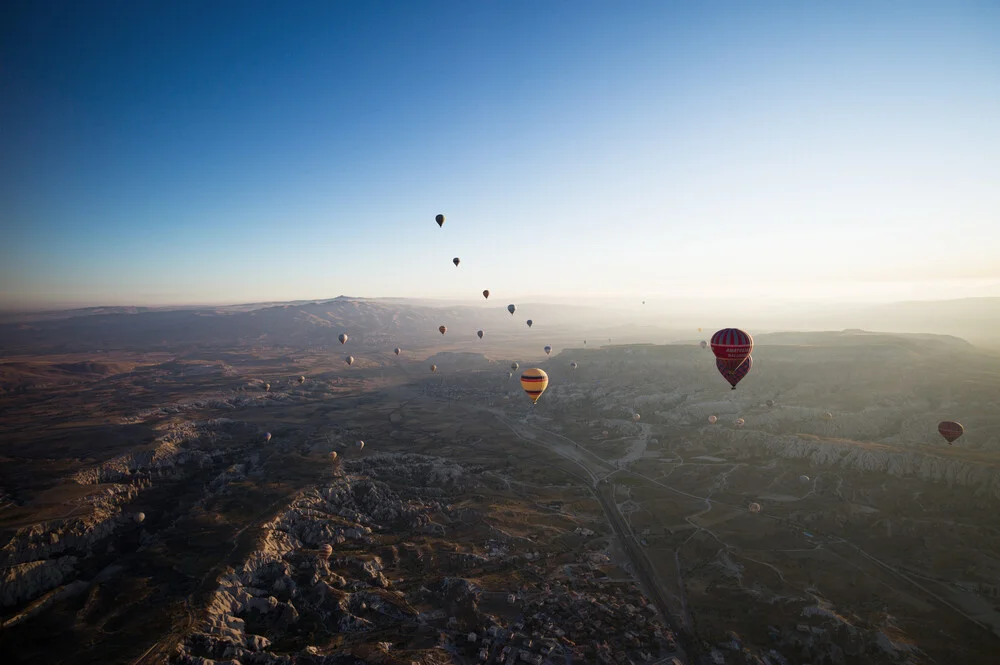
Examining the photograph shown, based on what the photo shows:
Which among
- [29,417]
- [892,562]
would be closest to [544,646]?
[892,562]

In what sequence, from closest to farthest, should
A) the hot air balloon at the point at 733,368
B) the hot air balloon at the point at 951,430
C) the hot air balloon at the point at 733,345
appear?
1. the hot air balloon at the point at 733,345
2. the hot air balloon at the point at 733,368
3. the hot air balloon at the point at 951,430

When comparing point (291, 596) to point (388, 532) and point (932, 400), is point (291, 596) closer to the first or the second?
point (388, 532)

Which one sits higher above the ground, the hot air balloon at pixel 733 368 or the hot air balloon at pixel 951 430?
the hot air balloon at pixel 733 368

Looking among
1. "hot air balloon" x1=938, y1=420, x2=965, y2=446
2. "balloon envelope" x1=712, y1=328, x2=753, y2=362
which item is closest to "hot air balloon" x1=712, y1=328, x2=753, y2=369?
"balloon envelope" x1=712, y1=328, x2=753, y2=362

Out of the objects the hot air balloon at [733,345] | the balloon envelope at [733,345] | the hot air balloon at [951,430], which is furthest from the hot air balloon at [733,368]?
the hot air balloon at [951,430]

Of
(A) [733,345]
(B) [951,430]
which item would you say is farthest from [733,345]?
(B) [951,430]

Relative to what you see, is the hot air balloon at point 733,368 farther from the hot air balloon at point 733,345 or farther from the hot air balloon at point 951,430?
the hot air balloon at point 951,430

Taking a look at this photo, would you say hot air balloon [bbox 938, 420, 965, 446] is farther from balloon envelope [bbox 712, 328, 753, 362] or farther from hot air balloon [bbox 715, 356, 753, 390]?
balloon envelope [bbox 712, 328, 753, 362]

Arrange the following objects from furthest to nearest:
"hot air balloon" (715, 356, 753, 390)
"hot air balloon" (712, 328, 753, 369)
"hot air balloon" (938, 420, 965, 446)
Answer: "hot air balloon" (938, 420, 965, 446)
"hot air balloon" (715, 356, 753, 390)
"hot air balloon" (712, 328, 753, 369)
